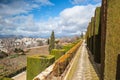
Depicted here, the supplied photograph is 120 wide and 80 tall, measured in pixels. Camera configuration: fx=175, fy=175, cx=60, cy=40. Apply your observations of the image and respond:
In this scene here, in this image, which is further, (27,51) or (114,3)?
(27,51)

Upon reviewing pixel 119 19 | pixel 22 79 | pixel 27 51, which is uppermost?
pixel 119 19

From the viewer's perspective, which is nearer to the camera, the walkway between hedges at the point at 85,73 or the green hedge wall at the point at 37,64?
the walkway between hedges at the point at 85,73

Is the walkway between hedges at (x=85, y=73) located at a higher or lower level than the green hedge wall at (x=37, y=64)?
lower

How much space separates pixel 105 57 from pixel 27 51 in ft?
122

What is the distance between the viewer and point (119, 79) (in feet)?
25.2

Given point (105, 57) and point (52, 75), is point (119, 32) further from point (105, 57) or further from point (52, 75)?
point (52, 75)

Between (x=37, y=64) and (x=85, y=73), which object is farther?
(x=37, y=64)

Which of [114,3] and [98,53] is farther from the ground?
[114,3]

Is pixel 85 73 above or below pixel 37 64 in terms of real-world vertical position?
below

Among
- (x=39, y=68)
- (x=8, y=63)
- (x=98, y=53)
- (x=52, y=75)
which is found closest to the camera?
(x=52, y=75)

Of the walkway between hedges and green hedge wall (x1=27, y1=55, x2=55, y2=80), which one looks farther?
green hedge wall (x1=27, y1=55, x2=55, y2=80)

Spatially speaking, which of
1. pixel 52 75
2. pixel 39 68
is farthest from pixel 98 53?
pixel 52 75

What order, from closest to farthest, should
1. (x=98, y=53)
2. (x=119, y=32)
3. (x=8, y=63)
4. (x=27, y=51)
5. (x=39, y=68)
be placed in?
(x=119, y=32) → (x=39, y=68) → (x=98, y=53) → (x=8, y=63) → (x=27, y=51)

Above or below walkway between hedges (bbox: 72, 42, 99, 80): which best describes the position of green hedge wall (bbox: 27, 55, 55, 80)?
above
